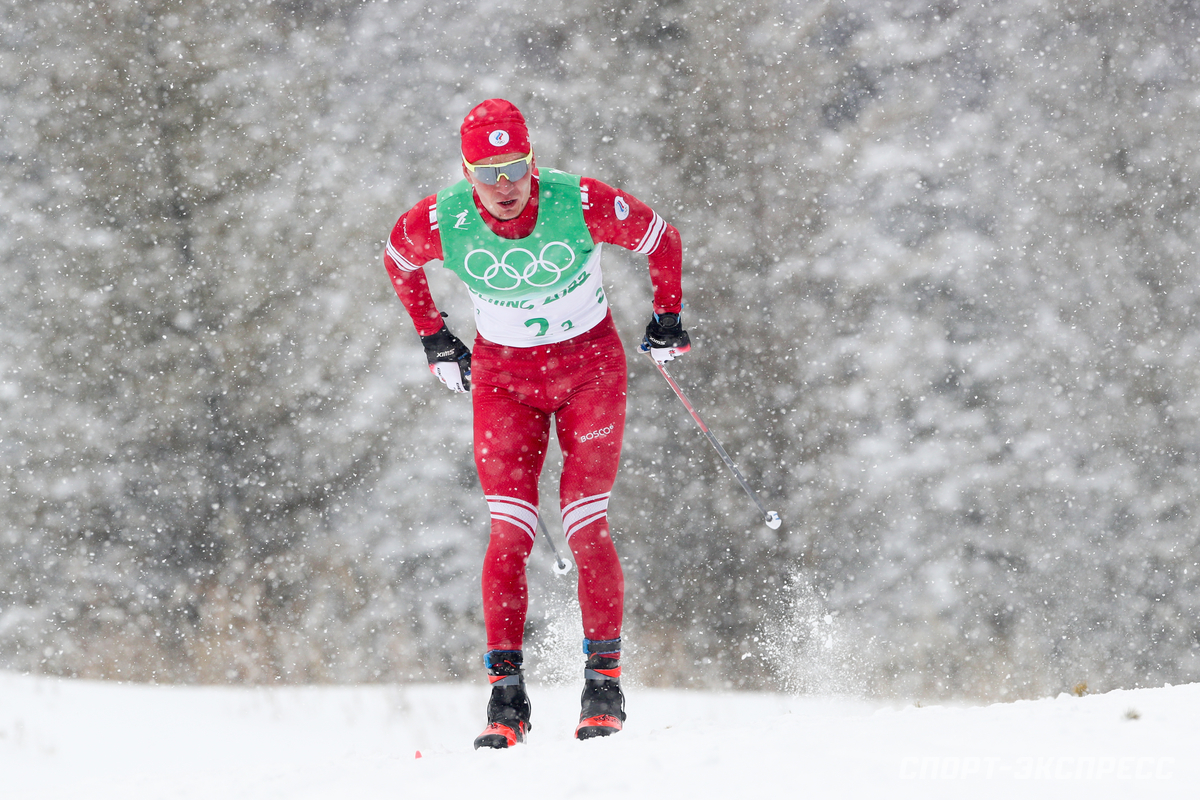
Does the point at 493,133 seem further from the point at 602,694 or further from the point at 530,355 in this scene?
the point at 602,694

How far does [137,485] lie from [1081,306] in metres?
7.17

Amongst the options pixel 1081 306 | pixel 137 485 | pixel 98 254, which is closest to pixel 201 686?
pixel 137 485

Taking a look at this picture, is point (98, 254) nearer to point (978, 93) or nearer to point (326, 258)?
point (326, 258)

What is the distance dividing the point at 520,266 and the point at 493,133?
1.63ft

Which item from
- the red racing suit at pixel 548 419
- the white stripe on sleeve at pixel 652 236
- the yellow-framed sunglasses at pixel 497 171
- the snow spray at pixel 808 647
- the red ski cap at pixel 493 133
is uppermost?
the red ski cap at pixel 493 133

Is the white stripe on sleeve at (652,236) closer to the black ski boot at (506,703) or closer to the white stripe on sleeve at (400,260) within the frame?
the white stripe on sleeve at (400,260)

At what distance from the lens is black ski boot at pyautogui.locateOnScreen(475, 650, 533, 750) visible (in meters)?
2.89

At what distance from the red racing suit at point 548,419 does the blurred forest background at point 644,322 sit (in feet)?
9.87

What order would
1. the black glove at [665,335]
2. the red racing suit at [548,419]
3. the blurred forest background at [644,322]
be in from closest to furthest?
1. the red racing suit at [548,419]
2. the black glove at [665,335]
3. the blurred forest background at [644,322]

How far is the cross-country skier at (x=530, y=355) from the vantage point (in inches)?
117

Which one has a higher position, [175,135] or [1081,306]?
[175,135]

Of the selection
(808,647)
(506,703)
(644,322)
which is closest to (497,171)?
(506,703)

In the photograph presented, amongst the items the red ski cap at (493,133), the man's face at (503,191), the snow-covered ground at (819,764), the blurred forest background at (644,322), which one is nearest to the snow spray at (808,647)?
the blurred forest background at (644,322)

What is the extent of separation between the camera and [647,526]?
6.41 m
